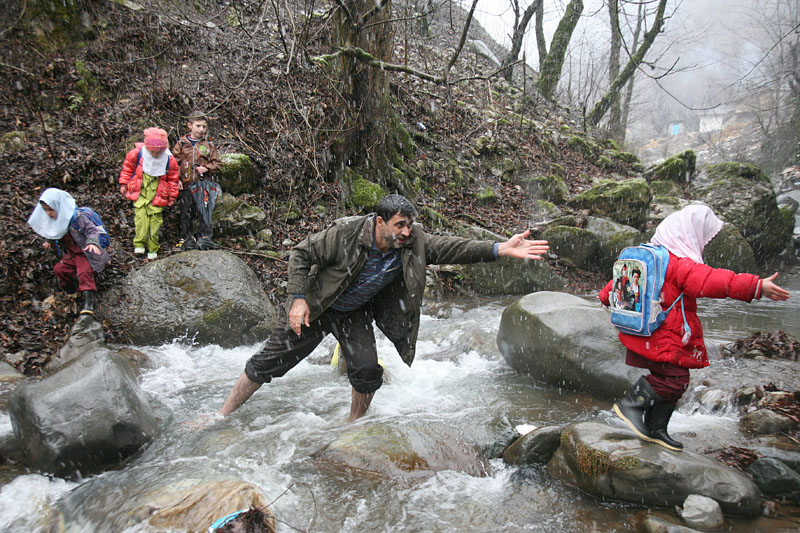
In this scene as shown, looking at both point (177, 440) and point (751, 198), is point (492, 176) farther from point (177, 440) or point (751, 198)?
point (177, 440)

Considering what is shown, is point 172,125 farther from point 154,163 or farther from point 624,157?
point 624,157

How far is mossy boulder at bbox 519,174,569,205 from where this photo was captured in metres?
13.1

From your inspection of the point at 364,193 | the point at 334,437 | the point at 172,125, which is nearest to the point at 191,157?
the point at 172,125

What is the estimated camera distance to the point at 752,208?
13.2m

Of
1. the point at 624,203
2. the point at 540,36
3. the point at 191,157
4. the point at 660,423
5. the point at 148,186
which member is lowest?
the point at 660,423

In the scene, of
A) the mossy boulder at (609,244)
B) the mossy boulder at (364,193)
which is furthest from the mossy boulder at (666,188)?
the mossy boulder at (364,193)

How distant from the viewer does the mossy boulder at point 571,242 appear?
10844mm

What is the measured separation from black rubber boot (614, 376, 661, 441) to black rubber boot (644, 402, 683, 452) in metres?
0.03

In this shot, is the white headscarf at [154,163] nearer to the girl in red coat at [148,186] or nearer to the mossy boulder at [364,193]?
the girl in red coat at [148,186]

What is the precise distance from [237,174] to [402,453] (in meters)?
6.62

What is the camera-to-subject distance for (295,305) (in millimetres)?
3598

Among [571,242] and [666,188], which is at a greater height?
[666,188]

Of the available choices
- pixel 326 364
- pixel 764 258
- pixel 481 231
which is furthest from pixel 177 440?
pixel 764 258

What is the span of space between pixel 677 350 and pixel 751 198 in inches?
515
